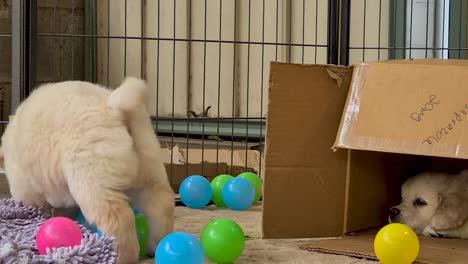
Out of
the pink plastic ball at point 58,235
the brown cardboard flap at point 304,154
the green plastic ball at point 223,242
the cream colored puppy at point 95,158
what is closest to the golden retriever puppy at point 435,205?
the brown cardboard flap at point 304,154

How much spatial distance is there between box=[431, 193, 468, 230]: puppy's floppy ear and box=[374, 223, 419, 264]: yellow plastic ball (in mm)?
495

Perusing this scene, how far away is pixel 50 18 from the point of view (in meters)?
4.66

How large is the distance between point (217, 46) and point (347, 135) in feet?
8.62

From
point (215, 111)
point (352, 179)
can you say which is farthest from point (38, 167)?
point (215, 111)

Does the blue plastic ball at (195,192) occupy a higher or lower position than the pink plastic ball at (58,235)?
lower

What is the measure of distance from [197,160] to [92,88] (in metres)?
1.26

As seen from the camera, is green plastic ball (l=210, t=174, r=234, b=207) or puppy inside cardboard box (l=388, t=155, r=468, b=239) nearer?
puppy inside cardboard box (l=388, t=155, r=468, b=239)

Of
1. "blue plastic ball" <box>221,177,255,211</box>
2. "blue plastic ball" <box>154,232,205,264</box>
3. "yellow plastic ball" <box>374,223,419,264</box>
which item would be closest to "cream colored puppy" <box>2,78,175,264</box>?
"blue plastic ball" <box>154,232,205,264</box>

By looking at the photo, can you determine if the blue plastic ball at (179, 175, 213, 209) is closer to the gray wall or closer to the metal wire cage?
the metal wire cage

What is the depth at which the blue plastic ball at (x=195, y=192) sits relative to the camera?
2.77 metres

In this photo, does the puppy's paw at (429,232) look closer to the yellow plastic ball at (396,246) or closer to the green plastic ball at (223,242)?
the yellow plastic ball at (396,246)

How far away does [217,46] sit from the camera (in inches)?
186

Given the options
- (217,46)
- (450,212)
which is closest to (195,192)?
(450,212)

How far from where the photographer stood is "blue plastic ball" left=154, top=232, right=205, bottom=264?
1.71m
